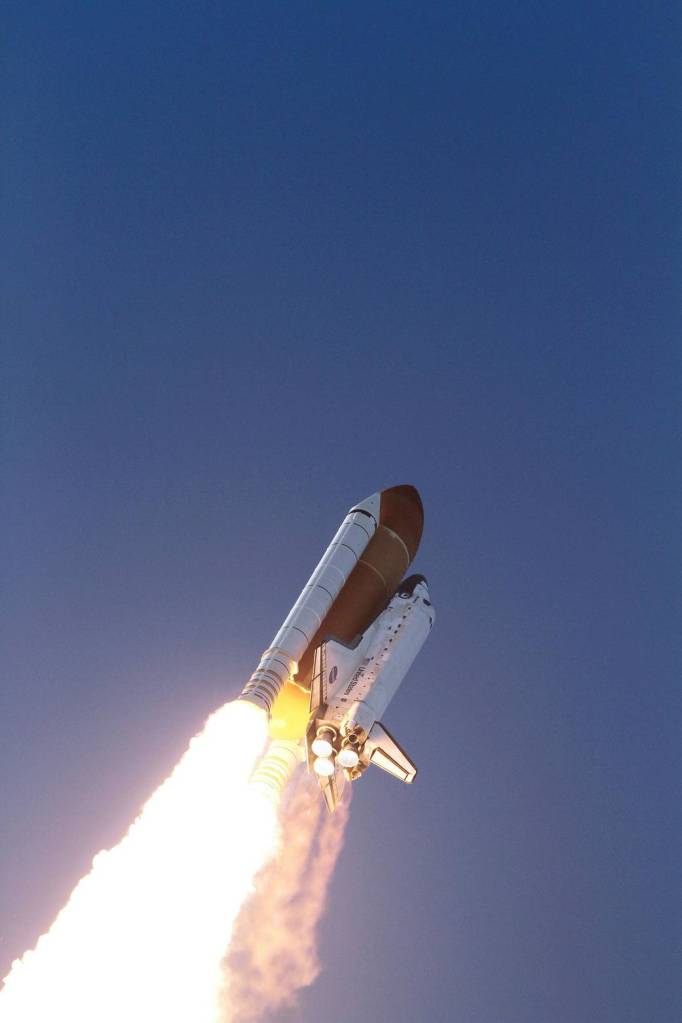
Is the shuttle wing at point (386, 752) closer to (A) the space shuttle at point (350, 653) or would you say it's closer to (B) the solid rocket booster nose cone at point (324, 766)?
(A) the space shuttle at point (350, 653)

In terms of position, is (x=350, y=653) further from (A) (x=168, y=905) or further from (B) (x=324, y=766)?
(A) (x=168, y=905)

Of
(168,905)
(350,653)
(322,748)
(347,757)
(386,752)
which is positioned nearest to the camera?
(168,905)

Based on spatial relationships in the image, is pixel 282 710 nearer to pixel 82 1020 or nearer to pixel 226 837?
pixel 226 837

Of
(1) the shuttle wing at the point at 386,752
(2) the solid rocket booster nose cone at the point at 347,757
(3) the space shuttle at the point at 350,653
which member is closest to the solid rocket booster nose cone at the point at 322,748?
(3) the space shuttle at the point at 350,653

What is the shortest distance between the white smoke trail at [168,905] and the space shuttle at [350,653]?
128 cm

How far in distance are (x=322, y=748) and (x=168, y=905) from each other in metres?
4.49

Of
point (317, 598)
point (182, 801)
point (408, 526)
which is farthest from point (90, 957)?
point (408, 526)

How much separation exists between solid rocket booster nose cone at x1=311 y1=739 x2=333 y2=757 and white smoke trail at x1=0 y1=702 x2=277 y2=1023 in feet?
4.02

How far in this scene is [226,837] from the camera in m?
18.4

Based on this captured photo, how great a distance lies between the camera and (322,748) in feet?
60.8

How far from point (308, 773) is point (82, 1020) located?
24.7ft

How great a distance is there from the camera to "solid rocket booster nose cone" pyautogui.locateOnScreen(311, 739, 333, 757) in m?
18.5

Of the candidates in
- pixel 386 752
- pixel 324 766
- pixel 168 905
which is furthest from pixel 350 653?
pixel 168 905

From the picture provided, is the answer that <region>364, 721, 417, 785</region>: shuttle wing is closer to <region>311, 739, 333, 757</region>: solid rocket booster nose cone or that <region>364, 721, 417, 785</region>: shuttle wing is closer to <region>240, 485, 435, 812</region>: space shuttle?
<region>240, 485, 435, 812</region>: space shuttle
